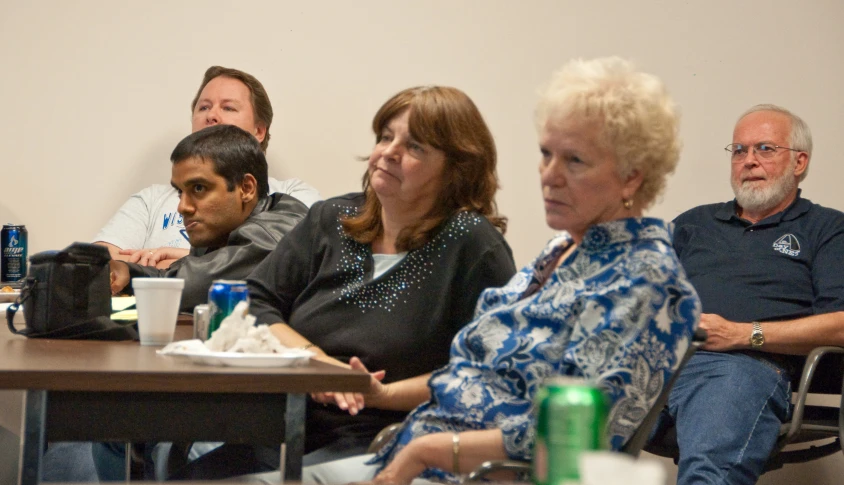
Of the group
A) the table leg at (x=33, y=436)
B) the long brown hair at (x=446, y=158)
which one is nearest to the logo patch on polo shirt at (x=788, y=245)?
the long brown hair at (x=446, y=158)

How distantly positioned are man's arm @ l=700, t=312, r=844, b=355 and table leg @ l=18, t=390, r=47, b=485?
2.12m

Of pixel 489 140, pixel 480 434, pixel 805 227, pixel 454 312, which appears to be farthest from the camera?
pixel 805 227

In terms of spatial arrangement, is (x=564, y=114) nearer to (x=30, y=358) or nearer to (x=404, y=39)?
(x=30, y=358)

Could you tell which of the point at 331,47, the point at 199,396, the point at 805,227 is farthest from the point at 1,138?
the point at 805,227

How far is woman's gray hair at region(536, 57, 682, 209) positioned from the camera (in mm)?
1540

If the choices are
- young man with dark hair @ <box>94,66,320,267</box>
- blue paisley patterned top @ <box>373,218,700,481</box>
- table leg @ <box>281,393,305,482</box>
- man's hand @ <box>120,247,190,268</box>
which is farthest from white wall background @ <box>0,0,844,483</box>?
table leg @ <box>281,393,305,482</box>

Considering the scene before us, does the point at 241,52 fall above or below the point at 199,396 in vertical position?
above

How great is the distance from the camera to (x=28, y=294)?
1804 millimetres

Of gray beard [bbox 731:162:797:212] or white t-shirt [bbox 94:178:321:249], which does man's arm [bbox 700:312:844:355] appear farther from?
white t-shirt [bbox 94:178:321:249]

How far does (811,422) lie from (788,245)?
0.65 m

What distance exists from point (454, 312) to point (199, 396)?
2.30ft

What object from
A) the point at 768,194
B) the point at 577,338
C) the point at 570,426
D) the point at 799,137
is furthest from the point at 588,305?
the point at 799,137

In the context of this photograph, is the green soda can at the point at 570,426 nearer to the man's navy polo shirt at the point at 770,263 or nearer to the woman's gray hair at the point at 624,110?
the woman's gray hair at the point at 624,110

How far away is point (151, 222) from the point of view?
3514 mm
